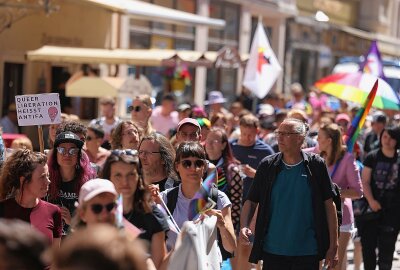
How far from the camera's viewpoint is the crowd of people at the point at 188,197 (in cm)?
361

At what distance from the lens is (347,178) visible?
366 inches

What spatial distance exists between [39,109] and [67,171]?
1.56 m

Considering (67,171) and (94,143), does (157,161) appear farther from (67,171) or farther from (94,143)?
(94,143)

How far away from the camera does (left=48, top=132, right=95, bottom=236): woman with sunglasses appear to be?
23.4ft

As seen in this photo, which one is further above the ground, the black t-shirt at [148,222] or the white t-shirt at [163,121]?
the black t-shirt at [148,222]

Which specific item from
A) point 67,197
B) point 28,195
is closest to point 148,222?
point 28,195

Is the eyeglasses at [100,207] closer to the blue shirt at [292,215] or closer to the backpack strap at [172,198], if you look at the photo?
the backpack strap at [172,198]

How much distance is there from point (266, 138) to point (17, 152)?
7.31 metres

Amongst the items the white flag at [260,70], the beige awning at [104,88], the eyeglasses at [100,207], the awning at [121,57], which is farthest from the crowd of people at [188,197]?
the white flag at [260,70]

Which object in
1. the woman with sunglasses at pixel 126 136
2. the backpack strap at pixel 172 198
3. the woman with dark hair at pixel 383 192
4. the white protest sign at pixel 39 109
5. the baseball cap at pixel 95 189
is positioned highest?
the white protest sign at pixel 39 109

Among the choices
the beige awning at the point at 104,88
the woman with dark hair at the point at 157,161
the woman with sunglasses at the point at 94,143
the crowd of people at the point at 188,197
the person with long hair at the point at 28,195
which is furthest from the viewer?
the beige awning at the point at 104,88

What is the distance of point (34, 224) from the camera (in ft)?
20.3

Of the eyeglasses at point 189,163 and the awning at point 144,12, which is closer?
the eyeglasses at point 189,163

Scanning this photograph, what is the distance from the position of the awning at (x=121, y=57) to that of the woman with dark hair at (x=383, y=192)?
6.73 metres
